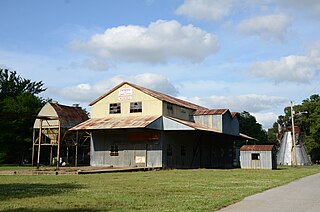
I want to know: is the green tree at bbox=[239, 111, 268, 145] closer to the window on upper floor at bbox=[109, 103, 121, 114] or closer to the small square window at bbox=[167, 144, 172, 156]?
the small square window at bbox=[167, 144, 172, 156]

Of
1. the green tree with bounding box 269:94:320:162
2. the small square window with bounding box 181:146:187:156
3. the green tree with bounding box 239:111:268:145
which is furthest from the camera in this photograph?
the green tree with bounding box 239:111:268:145

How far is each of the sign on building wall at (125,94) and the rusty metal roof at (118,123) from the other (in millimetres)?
2084

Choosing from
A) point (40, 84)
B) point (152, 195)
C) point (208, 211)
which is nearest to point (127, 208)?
point (208, 211)

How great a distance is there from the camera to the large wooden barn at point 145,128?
38.0m

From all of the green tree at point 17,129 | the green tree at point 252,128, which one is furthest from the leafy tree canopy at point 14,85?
the green tree at point 252,128

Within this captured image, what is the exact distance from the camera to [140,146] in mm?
38938

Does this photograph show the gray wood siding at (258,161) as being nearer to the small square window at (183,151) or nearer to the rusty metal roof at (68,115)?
the small square window at (183,151)

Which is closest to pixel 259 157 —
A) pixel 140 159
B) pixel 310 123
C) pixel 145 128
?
pixel 140 159

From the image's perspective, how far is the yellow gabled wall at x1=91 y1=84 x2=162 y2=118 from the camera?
3944 centimetres

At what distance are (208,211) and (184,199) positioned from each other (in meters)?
2.45

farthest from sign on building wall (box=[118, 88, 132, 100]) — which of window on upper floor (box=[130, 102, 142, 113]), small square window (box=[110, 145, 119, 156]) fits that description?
small square window (box=[110, 145, 119, 156])

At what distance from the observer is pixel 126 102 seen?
134ft

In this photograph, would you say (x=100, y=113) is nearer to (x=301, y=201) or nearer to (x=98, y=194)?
(x=98, y=194)

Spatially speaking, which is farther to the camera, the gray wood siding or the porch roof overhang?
the gray wood siding
